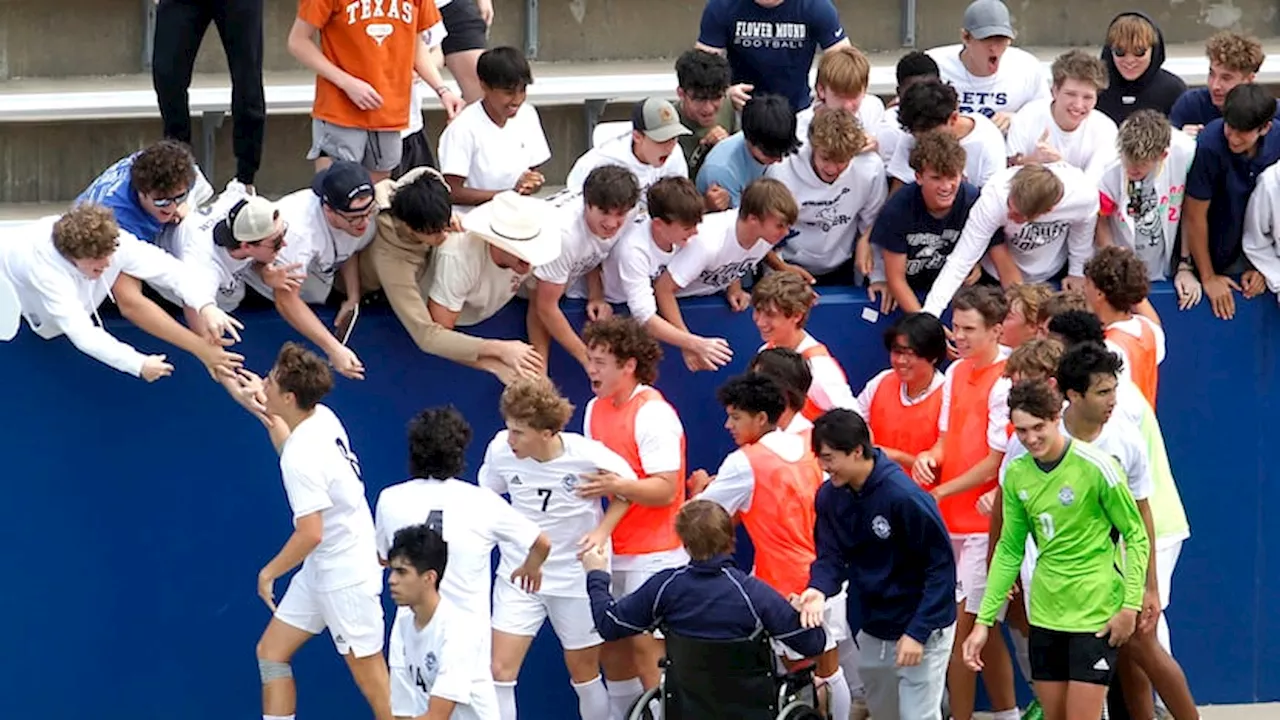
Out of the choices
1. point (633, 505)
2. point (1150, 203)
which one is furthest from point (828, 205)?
point (633, 505)

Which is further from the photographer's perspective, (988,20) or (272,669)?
(988,20)

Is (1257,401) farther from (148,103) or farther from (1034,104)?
(148,103)

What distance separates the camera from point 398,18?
9.75m

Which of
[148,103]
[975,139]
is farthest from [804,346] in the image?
[148,103]

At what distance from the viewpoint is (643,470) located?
8.66 meters

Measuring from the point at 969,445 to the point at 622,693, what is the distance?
1.66 m

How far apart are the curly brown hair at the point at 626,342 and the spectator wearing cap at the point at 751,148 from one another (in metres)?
0.88

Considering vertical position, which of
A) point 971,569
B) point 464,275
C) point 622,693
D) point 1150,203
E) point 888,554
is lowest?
point 622,693

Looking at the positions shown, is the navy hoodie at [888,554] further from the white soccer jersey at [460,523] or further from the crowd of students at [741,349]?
the white soccer jersey at [460,523]

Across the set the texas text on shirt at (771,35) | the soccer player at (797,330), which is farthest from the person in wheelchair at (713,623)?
the texas text on shirt at (771,35)

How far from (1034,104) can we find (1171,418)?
4.80ft

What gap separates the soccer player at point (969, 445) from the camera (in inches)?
347

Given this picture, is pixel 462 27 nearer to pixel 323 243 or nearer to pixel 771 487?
pixel 323 243

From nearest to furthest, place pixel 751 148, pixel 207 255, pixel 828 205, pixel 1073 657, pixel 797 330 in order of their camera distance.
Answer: pixel 1073 657, pixel 207 255, pixel 797 330, pixel 751 148, pixel 828 205
